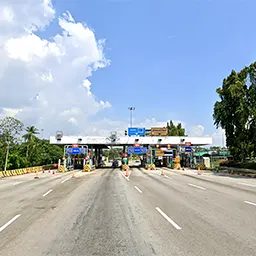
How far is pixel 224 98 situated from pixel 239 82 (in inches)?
214

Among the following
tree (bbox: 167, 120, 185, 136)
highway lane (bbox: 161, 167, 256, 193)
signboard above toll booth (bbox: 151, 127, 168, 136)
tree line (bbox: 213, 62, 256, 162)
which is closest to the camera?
highway lane (bbox: 161, 167, 256, 193)

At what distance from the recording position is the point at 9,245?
6.10 metres

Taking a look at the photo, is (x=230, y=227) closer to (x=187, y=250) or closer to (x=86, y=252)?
(x=187, y=250)

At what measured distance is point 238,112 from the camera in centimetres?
3806

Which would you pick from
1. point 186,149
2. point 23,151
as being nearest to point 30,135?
point 23,151

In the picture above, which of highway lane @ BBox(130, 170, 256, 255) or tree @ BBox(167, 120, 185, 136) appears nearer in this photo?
highway lane @ BBox(130, 170, 256, 255)

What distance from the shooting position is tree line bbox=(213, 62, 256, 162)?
37.0 meters

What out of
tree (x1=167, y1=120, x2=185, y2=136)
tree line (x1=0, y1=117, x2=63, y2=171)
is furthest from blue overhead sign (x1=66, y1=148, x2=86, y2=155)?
tree (x1=167, y1=120, x2=185, y2=136)

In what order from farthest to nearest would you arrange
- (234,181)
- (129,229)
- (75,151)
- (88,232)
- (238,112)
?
(75,151) → (238,112) → (234,181) → (129,229) → (88,232)

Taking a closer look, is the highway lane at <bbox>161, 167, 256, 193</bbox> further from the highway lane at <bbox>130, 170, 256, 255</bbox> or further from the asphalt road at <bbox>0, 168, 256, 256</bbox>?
the asphalt road at <bbox>0, 168, 256, 256</bbox>

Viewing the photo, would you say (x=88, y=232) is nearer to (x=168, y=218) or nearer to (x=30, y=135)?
(x=168, y=218)

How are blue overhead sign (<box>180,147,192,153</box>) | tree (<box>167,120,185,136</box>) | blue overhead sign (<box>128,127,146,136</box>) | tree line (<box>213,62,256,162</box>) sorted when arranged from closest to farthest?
tree line (<box>213,62,256,162</box>)
blue overhead sign (<box>180,147,192,153</box>)
blue overhead sign (<box>128,127,146,136</box>)
tree (<box>167,120,185,136</box>)

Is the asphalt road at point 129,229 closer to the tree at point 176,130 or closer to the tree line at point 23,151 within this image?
the tree line at point 23,151

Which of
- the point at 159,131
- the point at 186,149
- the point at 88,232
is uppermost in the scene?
the point at 159,131
